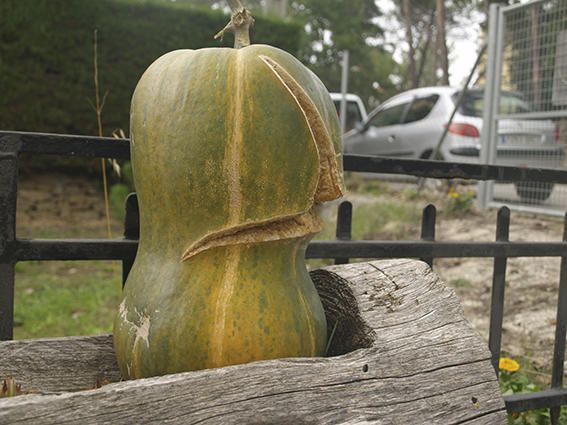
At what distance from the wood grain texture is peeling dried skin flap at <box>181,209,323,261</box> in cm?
21

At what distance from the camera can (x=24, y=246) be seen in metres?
1.28

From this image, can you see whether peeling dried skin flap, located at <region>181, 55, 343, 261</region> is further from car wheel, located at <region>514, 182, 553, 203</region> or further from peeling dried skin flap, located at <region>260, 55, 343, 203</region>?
car wheel, located at <region>514, 182, 553, 203</region>

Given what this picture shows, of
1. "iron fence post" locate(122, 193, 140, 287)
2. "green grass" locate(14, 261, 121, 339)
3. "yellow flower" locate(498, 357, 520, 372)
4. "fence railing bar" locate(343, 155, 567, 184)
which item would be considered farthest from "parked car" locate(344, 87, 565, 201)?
"iron fence post" locate(122, 193, 140, 287)

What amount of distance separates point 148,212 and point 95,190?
6548 millimetres

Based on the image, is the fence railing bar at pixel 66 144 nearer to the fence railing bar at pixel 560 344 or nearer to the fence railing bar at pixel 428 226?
the fence railing bar at pixel 428 226

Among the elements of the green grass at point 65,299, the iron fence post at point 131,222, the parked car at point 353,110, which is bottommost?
the green grass at point 65,299

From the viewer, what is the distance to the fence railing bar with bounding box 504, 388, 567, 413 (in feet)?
6.11

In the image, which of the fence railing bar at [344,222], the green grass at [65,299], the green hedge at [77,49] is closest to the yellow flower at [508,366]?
the fence railing bar at [344,222]

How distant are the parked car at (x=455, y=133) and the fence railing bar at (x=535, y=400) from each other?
13.2ft

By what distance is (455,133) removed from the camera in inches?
297

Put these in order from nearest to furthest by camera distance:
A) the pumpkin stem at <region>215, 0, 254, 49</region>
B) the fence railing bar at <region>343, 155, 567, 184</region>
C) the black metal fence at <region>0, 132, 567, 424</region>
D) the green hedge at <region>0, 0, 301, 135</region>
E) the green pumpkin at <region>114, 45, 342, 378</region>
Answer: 1. the green pumpkin at <region>114, 45, 342, 378</region>
2. the pumpkin stem at <region>215, 0, 254, 49</region>
3. the black metal fence at <region>0, 132, 567, 424</region>
4. the fence railing bar at <region>343, 155, 567, 184</region>
5. the green hedge at <region>0, 0, 301, 135</region>

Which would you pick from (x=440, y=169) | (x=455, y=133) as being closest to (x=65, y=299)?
(x=440, y=169)

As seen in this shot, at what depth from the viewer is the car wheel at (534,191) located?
565 centimetres

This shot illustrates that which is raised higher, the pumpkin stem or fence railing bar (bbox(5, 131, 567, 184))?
the pumpkin stem
